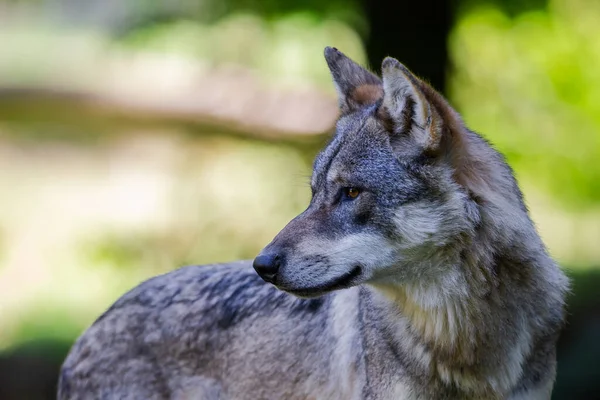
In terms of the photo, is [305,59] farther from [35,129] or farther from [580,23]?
[35,129]

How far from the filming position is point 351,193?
4.49 m

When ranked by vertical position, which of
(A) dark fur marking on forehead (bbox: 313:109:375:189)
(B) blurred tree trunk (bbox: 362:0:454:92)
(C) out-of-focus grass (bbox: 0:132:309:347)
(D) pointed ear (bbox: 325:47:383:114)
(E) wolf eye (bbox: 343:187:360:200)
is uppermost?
(B) blurred tree trunk (bbox: 362:0:454:92)

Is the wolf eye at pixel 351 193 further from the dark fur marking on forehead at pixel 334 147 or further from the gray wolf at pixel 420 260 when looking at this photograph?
the dark fur marking on forehead at pixel 334 147

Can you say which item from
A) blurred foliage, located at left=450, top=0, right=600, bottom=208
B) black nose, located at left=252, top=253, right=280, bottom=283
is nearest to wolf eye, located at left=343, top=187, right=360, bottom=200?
black nose, located at left=252, top=253, right=280, bottom=283

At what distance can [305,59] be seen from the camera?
11.0 meters

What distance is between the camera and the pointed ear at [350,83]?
16.5 ft

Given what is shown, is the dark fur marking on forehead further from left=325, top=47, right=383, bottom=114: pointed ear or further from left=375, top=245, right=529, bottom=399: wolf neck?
left=375, top=245, right=529, bottom=399: wolf neck

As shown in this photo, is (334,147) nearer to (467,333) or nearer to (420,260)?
(420,260)

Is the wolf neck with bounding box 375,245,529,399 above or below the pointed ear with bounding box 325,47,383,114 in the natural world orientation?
below

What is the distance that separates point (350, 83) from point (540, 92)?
18.3 ft

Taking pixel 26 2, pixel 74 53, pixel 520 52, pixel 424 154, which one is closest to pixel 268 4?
pixel 520 52

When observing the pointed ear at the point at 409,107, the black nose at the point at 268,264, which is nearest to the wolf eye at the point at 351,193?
the pointed ear at the point at 409,107

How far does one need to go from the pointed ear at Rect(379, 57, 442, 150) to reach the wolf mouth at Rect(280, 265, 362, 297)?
2.30 ft

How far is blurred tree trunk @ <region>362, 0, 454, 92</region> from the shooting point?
8633mm
